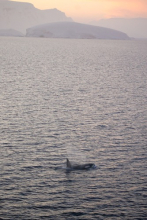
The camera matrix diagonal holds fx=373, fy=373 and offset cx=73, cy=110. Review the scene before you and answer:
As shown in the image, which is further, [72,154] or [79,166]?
[72,154]

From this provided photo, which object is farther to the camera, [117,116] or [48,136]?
[117,116]

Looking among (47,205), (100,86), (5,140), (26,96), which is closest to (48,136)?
(5,140)

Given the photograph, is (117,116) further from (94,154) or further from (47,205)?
(47,205)

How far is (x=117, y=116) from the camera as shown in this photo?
4391cm

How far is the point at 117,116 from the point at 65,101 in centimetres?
1019

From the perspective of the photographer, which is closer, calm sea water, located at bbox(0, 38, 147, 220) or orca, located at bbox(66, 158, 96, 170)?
calm sea water, located at bbox(0, 38, 147, 220)

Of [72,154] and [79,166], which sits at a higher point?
[72,154]

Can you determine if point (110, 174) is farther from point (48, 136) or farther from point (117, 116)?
point (117, 116)

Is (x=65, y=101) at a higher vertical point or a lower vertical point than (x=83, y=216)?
higher

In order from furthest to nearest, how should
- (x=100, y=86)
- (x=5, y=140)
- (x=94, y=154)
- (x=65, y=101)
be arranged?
(x=100, y=86), (x=65, y=101), (x=5, y=140), (x=94, y=154)

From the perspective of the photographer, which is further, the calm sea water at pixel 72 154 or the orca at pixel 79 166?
the orca at pixel 79 166

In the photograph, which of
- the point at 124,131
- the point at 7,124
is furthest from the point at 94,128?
the point at 7,124

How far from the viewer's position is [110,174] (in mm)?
27047

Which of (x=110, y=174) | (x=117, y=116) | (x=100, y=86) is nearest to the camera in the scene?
(x=110, y=174)
